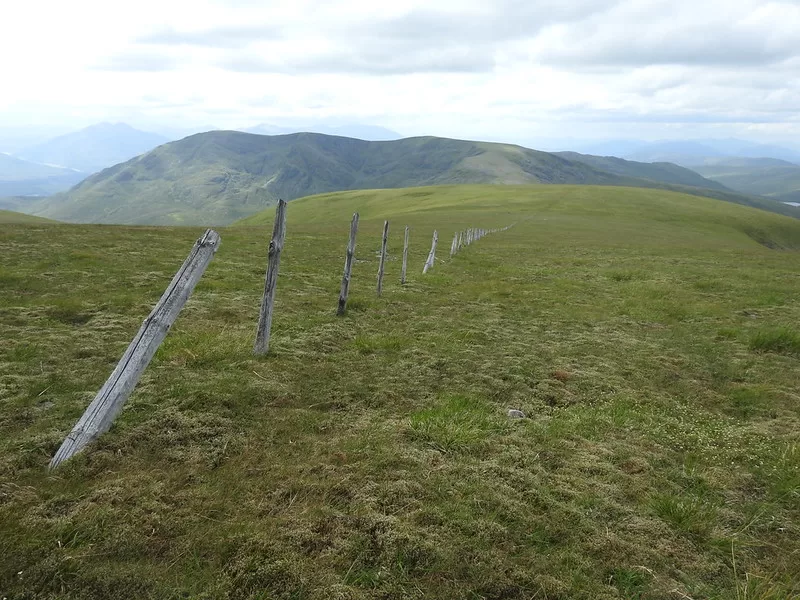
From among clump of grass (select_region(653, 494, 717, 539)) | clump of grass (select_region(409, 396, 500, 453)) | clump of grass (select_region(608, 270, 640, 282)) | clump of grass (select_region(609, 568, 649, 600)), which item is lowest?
clump of grass (select_region(609, 568, 649, 600))

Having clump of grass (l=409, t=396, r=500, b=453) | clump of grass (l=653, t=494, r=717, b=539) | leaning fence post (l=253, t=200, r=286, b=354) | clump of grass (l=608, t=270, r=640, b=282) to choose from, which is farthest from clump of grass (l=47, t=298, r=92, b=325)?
clump of grass (l=608, t=270, r=640, b=282)

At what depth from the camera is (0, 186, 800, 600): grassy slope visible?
510 centimetres

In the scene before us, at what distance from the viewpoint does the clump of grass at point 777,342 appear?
598 inches

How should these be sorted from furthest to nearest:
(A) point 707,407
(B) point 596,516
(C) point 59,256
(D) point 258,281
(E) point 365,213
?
(E) point 365,213 < (C) point 59,256 < (D) point 258,281 < (A) point 707,407 < (B) point 596,516

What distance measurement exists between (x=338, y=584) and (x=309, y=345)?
26.4 feet

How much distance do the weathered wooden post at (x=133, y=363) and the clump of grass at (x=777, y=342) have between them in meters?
16.7

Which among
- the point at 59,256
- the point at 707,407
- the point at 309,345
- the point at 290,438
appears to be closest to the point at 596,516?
the point at 290,438

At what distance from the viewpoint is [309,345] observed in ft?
40.9

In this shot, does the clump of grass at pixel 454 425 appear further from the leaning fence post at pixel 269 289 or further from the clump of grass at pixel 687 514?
the leaning fence post at pixel 269 289

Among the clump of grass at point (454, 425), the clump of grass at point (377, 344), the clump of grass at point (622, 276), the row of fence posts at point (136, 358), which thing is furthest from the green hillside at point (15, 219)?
the clump of grass at point (454, 425)

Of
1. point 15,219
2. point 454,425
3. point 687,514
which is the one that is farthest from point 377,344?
point 15,219

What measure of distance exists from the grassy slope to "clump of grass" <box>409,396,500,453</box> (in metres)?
0.04

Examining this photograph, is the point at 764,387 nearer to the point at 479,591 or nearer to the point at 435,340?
the point at 435,340

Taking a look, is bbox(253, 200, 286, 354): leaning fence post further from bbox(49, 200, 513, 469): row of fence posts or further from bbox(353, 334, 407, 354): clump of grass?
bbox(49, 200, 513, 469): row of fence posts
